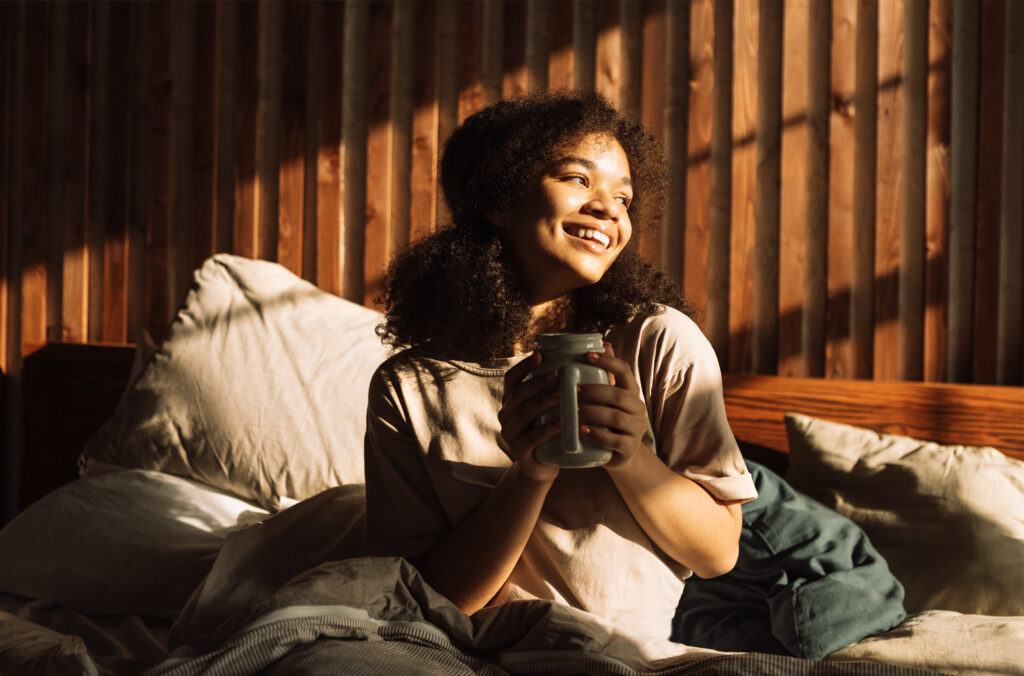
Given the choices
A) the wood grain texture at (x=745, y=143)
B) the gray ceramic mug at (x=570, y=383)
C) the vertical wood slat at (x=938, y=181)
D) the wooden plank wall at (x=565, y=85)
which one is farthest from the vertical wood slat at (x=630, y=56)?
the gray ceramic mug at (x=570, y=383)

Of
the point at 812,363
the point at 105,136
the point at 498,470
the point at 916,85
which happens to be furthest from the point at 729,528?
the point at 105,136

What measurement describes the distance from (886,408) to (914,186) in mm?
573

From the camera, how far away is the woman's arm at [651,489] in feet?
2.96

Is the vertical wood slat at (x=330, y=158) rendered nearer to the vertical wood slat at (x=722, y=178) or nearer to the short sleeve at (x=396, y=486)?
the vertical wood slat at (x=722, y=178)

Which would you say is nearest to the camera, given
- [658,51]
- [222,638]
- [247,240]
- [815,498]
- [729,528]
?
[222,638]

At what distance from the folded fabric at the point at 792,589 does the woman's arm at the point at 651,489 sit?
0.38 m

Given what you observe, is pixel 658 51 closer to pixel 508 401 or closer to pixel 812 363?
pixel 812 363

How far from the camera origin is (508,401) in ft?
3.14

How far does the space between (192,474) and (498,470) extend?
1.03 metres

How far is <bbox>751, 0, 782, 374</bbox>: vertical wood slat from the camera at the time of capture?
7.20ft

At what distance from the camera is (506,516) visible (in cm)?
105

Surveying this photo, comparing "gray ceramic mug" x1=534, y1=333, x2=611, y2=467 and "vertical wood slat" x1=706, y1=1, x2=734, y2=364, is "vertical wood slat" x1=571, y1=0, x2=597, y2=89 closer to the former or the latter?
"vertical wood slat" x1=706, y1=1, x2=734, y2=364

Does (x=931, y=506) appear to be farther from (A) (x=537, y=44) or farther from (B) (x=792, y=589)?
(A) (x=537, y=44)

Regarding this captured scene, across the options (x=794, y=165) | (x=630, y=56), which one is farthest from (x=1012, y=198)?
(x=630, y=56)
